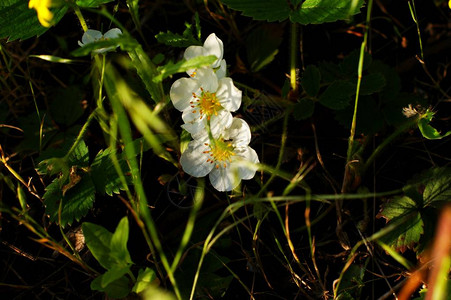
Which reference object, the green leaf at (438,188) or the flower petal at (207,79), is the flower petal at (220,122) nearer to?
the flower petal at (207,79)

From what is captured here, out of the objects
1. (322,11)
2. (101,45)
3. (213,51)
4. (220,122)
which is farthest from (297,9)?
(101,45)

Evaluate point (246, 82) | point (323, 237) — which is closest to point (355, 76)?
point (246, 82)

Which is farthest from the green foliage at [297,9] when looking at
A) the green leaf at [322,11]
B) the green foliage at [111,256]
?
the green foliage at [111,256]

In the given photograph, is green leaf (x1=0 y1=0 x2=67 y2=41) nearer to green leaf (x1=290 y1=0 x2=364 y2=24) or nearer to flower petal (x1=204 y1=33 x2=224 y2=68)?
flower petal (x1=204 y1=33 x2=224 y2=68)

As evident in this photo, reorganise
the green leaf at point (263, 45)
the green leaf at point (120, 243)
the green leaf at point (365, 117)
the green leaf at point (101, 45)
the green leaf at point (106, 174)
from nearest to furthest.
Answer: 1. the green leaf at point (101, 45)
2. the green leaf at point (120, 243)
3. the green leaf at point (106, 174)
4. the green leaf at point (365, 117)
5. the green leaf at point (263, 45)

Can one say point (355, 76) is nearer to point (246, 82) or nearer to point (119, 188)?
point (246, 82)

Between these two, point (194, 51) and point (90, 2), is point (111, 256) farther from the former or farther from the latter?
point (90, 2)
